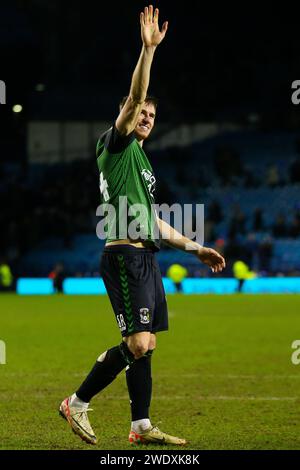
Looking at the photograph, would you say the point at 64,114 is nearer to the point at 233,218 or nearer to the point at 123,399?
the point at 233,218

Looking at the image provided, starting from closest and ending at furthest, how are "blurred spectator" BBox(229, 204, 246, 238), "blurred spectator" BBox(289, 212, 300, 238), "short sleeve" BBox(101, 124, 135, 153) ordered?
"short sleeve" BBox(101, 124, 135, 153) → "blurred spectator" BBox(289, 212, 300, 238) → "blurred spectator" BBox(229, 204, 246, 238)

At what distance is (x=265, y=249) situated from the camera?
37.3 meters

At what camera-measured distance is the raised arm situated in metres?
6.97

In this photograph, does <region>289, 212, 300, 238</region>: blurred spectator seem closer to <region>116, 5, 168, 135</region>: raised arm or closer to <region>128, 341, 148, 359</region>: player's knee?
<region>128, 341, 148, 359</region>: player's knee

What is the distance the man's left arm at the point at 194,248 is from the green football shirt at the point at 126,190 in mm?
347

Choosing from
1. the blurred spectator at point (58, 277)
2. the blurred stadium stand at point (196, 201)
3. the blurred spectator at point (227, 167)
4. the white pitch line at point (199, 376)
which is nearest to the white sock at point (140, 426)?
the white pitch line at point (199, 376)

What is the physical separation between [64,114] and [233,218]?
48.1 feet

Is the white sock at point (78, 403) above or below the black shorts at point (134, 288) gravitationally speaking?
below

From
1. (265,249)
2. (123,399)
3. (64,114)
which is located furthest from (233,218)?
(123,399)

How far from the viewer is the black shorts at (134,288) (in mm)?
7410

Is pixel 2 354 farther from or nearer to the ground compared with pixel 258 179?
nearer to the ground

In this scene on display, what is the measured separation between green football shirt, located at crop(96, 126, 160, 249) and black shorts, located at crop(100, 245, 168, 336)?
0.44ft

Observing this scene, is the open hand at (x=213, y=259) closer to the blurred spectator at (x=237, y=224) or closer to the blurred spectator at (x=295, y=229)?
the blurred spectator at (x=295, y=229)

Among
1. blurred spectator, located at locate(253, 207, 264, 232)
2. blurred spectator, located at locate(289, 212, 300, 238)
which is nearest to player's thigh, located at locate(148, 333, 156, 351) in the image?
blurred spectator, located at locate(289, 212, 300, 238)
